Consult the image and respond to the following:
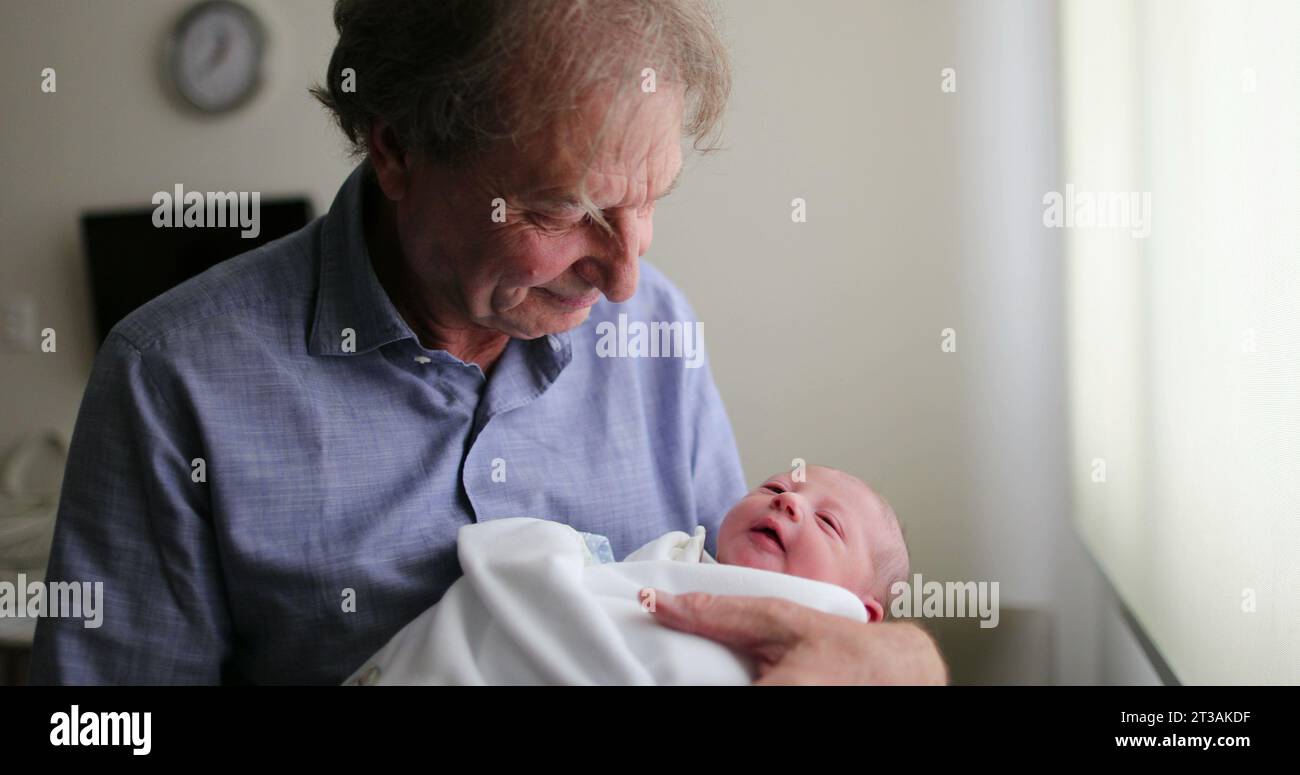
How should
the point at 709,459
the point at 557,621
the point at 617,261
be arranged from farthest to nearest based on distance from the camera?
1. the point at 709,459
2. the point at 617,261
3. the point at 557,621

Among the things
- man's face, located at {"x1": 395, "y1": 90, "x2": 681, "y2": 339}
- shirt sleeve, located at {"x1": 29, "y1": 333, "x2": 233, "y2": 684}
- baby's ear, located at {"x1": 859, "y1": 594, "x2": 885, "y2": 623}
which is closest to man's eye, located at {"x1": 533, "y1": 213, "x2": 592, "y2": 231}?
man's face, located at {"x1": 395, "y1": 90, "x2": 681, "y2": 339}

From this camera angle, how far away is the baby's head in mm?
1065

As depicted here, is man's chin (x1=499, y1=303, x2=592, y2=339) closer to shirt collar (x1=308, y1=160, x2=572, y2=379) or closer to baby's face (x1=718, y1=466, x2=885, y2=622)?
shirt collar (x1=308, y1=160, x2=572, y2=379)

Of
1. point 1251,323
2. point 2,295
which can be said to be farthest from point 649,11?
point 2,295

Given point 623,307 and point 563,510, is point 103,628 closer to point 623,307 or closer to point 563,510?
point 563,510

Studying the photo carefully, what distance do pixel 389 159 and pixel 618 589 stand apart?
52 centimetres

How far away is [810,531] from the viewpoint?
1071 mm

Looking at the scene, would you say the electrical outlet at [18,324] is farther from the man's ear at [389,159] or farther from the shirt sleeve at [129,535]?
the man's ear at [389,159]

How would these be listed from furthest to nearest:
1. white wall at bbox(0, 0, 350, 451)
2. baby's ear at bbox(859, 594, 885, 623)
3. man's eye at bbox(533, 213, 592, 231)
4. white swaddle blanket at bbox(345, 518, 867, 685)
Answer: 1. white wall at bbox(0, 0, 350, 451)
2. baby's ear at bbox(859, 594, 885, 623)
3. man's eye at bbox(533, 213, 592, 231)
4. white swaddle blanket at bbox(345, 518, 867, 685)

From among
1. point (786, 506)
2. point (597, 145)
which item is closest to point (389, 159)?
point (597, 145)

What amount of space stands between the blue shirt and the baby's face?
0.65 ft

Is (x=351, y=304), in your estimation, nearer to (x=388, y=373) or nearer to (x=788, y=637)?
(x=388, y=373)

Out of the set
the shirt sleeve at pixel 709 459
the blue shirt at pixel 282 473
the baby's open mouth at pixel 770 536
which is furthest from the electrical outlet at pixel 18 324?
the baby's open mouth at pixel 770 536
